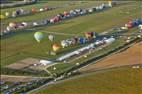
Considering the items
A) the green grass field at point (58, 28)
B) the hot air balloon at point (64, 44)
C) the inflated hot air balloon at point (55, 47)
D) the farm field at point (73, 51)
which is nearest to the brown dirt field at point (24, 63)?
the farm field at point (73, 51)

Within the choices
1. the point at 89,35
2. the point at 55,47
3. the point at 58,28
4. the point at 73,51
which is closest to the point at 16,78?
the point at 55,47

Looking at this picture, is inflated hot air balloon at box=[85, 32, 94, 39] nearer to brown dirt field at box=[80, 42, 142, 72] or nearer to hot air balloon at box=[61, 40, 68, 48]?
hot air balloon at box=[61, 40, 68, 48]

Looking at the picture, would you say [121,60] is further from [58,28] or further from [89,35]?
[58,28]

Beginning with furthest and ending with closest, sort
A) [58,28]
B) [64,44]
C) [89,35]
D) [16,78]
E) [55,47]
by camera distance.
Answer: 1. [58,28]
2. [89,35]
3. [64,44]
4. [55,47]
5. [16,78]

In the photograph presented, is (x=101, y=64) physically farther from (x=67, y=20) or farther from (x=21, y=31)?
(x=67, y=20)

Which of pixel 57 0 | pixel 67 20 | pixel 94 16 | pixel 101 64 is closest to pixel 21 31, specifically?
pixel 67 20

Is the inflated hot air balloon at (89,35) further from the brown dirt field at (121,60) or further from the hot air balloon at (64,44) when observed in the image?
the brown dirt field at (121,60)
